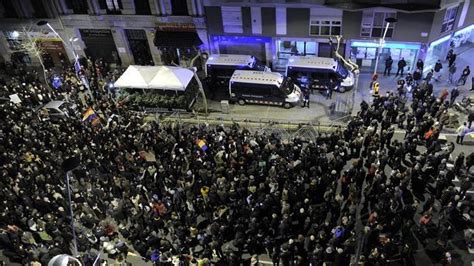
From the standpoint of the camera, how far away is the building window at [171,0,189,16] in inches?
1215

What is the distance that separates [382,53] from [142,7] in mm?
18789

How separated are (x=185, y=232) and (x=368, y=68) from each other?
20.5 m

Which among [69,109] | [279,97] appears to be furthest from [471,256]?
[69,109]

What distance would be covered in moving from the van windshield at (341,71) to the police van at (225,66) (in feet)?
17.3

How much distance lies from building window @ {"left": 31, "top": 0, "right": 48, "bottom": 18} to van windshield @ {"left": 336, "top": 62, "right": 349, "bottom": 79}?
24.1 meters

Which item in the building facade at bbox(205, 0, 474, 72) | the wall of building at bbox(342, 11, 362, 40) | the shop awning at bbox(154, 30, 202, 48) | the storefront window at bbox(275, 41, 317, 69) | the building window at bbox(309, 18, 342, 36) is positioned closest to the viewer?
the building facade at bbox(205, 0, 474, 72)

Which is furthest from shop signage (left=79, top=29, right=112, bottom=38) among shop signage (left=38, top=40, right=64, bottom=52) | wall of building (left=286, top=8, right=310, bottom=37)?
wall of building (left=286, top=8, right=310, bottom=37)

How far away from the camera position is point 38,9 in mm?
33750

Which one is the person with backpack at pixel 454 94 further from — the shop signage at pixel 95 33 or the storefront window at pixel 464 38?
the shop signage at pixel 95 33

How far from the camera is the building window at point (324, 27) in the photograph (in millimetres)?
29141

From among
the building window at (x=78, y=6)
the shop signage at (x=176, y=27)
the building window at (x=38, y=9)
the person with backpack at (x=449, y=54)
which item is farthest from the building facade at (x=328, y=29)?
the building window at (x=38, y=9)

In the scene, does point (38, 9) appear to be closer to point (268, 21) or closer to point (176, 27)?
point (176, 27)

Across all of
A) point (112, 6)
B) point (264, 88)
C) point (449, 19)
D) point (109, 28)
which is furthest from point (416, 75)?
point (109, 28)

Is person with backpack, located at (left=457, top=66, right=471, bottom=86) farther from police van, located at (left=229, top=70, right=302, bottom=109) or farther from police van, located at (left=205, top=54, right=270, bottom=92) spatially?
police van, located at (left=205, top=54, right=270, bottom=92)
